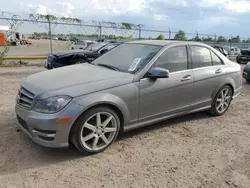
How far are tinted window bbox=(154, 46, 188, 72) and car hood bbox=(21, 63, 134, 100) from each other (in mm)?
661

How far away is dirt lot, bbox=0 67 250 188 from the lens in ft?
9.52

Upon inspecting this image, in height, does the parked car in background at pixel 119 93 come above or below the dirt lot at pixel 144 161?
above

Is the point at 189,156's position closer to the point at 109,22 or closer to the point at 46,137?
the point at 46,137

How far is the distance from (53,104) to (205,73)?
2899mm

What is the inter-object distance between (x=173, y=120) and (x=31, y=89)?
9.01 feet

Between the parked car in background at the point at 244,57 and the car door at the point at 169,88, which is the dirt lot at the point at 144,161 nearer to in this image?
the car door at the point at 169,88

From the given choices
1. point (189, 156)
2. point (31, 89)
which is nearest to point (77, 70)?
point (31, 89)

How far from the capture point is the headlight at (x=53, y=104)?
311 cm

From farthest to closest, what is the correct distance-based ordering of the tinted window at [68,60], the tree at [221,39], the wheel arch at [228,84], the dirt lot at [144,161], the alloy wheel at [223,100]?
1. the tree at [221,39]
2. the tinted window at [68,60]
3. the alloy wheel at [223,100]
4. the wheel arch at [228,84]
5. the dirt lot at [144,161]

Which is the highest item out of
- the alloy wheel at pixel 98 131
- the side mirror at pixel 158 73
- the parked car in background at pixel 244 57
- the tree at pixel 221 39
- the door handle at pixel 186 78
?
the tree at pixel 221 39

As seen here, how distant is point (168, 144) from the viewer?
386 centimetres

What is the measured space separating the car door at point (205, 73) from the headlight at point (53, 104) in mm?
2449

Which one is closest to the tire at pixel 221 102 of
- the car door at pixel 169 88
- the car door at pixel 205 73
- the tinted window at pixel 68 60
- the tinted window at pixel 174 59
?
the car door at pixel 205 73

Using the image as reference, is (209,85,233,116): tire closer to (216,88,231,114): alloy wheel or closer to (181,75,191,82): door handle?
(216,88,231,114): alloy wheel
